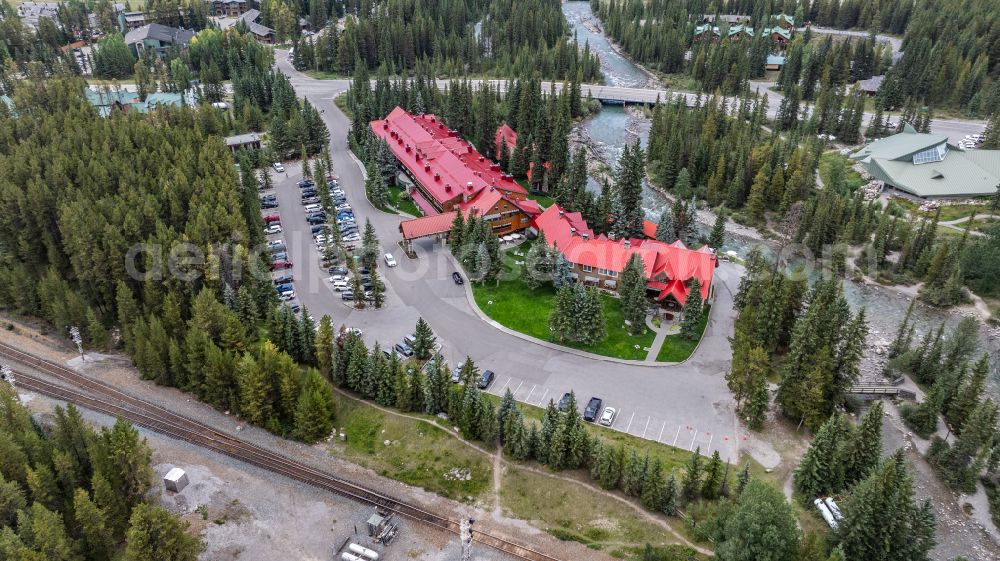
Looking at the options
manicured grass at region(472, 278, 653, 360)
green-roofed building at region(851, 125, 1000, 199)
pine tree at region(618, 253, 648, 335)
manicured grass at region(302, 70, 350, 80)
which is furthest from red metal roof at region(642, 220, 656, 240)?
manicured grass at region(302, 70, 350, 80)

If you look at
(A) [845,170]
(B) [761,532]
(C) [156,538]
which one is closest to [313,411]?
(C) [156,538]

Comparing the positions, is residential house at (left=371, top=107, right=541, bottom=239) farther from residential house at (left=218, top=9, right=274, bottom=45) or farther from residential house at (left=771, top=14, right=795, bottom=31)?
residential house at (left=771, top=14, right=795, bottom=31)

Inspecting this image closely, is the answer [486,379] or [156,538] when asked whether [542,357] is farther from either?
[156,538]

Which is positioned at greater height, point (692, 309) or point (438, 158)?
point (438, 158)

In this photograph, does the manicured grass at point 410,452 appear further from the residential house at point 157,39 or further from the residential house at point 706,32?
the residential house at point 706,32

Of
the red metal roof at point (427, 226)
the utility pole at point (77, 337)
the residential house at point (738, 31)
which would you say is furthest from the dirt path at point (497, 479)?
the residential house at point (738, 31)

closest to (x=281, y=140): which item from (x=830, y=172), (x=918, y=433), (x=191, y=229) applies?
(x=191, y=229)
